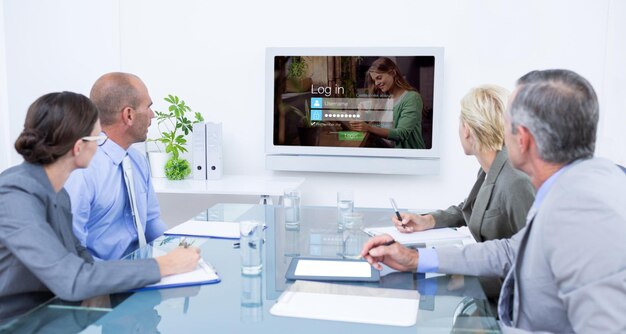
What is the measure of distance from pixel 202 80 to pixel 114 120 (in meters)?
1.94

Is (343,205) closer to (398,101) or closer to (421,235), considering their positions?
(421,235)

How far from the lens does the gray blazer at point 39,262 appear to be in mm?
1366

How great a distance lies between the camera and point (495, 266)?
1.68 m

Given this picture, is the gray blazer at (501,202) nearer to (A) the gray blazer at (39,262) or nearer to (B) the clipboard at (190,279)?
(B) the clipboard at (190,279)

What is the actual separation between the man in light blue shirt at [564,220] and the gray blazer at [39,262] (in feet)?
3.08

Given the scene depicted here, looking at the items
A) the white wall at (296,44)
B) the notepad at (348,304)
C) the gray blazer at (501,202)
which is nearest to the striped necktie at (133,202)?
the notepad at (348,304)

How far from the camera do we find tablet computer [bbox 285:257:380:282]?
5.22 ft

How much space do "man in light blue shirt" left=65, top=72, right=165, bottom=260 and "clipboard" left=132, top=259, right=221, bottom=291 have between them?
701 millimetres

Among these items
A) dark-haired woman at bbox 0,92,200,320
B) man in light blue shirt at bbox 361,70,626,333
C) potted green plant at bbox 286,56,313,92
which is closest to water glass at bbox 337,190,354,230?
dark-haired woman at bbox 0,92,200,320

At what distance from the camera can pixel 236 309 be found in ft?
4.50

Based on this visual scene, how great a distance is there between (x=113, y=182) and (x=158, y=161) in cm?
177

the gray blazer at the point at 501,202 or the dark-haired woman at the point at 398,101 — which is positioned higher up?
the dark-haired woman at the point at 398,101

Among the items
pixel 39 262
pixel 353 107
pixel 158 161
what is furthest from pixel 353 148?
pixel 39 262

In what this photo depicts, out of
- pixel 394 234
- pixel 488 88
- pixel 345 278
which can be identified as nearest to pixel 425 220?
pixel 394 234
